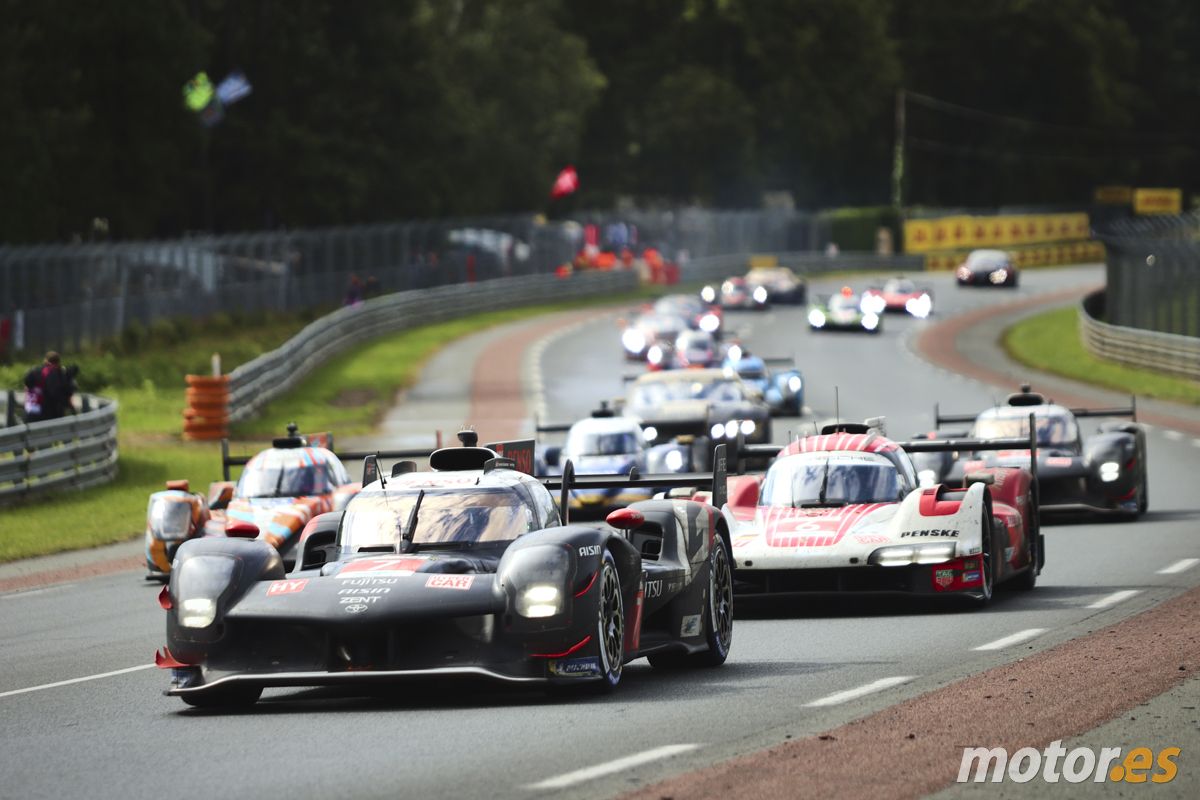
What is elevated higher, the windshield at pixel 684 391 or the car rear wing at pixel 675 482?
the car rear wing at pixel 675 482

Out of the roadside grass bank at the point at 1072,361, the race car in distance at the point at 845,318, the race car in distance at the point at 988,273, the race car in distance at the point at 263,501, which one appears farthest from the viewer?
the race car in distance at the point at 988,273

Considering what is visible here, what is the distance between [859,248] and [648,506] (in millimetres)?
106728

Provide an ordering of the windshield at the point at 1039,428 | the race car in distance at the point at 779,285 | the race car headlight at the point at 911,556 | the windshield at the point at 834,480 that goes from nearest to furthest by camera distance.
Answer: the race car headlight at the point at 911,556 < the windshield at the point at 834,480 < the windshield at the point at 1039,428 < the race car in distance at the point at 779,285

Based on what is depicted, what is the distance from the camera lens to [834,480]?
57.8 ft

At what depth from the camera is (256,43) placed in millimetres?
81438

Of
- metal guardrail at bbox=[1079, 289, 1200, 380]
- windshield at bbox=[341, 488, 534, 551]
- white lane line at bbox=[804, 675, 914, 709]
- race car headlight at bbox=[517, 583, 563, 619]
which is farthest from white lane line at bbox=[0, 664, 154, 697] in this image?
metal guardrail at bbox=[1079, 289, 1200, 380]

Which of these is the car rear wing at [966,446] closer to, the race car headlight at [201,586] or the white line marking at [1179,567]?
the white line marking at [1179,567]

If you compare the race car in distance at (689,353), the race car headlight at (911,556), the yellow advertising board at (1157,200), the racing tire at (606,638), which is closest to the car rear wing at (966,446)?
the race car headlight at (911,556)

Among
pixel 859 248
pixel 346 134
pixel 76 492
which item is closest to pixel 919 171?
pixel 859 248

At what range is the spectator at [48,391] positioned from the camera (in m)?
32.1

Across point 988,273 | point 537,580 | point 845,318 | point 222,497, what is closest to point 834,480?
point 537,580

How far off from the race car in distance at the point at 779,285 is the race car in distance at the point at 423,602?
69.8 meters

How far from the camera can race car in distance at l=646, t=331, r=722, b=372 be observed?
4712 centimetres

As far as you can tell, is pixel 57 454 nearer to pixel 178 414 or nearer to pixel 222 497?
pixel 222 497
